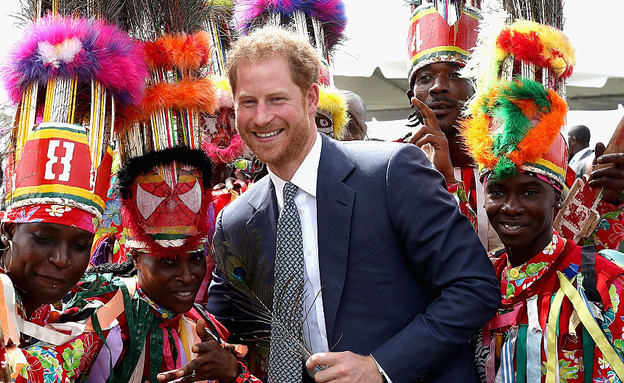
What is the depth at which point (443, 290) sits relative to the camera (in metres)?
2.90

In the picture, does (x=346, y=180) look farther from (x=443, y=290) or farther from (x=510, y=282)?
(x=510, y=282)

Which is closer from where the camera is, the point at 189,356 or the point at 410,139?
the point at 189,356

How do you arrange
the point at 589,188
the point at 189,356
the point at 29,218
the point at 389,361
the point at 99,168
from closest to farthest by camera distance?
the point at 389,361
the point at 29,218
the point at 99,168
the point at 189,356
the point at 589,188

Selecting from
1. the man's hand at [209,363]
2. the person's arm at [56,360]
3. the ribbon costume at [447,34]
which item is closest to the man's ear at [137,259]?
the person's arm at [56,360]

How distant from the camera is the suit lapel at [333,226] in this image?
2.92 meters

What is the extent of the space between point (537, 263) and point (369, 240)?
0.80 m

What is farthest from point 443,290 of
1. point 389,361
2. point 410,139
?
point 410,139

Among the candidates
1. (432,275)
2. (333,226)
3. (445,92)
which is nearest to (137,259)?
(333,226)

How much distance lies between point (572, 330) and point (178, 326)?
5.75ft

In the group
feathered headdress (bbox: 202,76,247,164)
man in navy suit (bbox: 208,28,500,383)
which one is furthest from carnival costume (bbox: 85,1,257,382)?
feathered headdress (bbox: 202,76,247,164)

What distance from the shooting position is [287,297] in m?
2.93

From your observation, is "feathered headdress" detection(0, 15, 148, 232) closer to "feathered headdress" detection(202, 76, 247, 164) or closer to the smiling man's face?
"feathered headdress" detection(202, 76, 247, 164)

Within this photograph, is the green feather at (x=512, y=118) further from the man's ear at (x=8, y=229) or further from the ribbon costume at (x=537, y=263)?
the man's ear at (x=8, y=229)

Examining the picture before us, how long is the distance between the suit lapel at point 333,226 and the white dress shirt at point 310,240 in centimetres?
4
